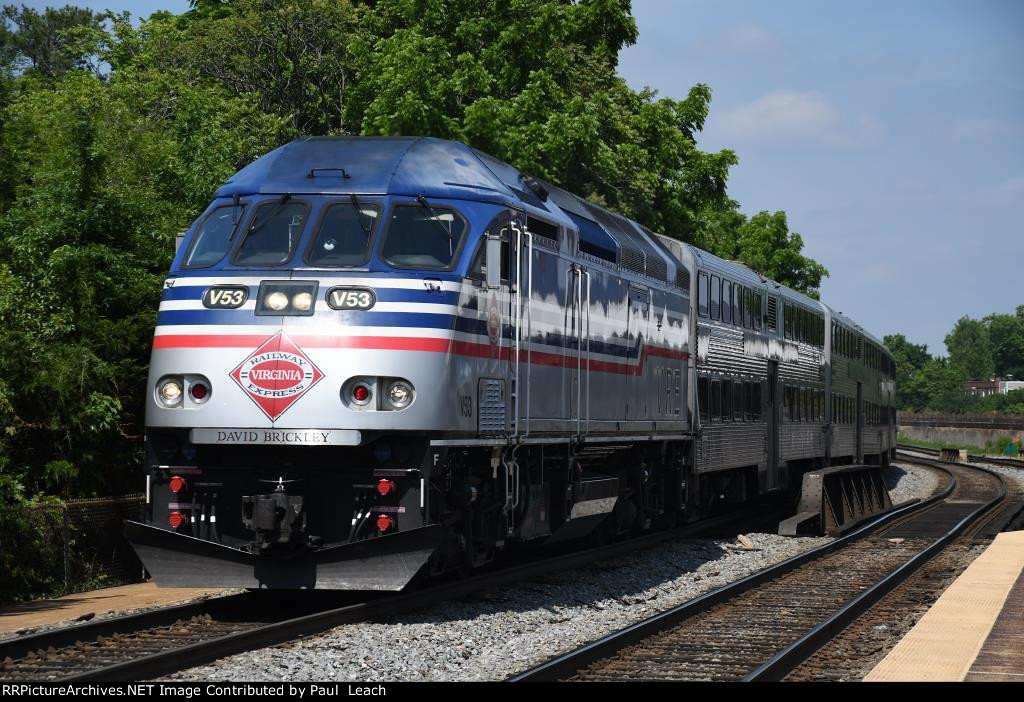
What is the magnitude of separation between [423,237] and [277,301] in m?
1.50

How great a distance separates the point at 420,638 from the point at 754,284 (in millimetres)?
15563

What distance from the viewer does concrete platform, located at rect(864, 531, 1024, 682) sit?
30.6 feet

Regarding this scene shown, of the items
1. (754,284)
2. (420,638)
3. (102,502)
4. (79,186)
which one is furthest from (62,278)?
(754,284)

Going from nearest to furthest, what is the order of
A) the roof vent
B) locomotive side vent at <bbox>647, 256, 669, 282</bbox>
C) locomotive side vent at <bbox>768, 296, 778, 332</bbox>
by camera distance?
the roof vent, locomotive side vent at <bbox>647, 256, 669, 282</bbox>, locomotive side vent at <bbox>768, 296, 778, 332</bbox>

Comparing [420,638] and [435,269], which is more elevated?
[435,269]

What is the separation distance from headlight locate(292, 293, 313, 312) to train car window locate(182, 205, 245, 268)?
1.07 meters

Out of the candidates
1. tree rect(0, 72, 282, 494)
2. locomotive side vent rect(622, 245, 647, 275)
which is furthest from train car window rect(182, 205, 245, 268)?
locomotive side vent rect(622, 245, 647, 275)

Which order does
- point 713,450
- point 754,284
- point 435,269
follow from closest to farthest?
1. point 435,269
2. point 713,450
3. point 754,284

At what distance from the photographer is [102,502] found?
15547 mm

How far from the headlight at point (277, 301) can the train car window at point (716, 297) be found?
453 inches

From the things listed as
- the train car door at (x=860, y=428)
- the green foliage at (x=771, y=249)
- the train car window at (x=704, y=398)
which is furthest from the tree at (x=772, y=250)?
the train car window at (x=704, y=398)

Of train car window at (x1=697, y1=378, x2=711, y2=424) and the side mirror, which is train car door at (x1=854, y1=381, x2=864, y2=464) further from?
the side mirror

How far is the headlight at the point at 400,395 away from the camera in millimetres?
11734
